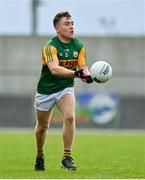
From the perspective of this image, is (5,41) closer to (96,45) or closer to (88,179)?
(96,45)

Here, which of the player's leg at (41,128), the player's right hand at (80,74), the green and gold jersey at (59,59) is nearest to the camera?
the player's right hand at (80,74)

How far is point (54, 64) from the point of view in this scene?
12.2 m

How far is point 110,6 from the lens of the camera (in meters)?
46.0

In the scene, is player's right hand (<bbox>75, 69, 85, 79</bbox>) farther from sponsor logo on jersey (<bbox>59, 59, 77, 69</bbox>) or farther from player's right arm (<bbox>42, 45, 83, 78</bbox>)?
sponsor logo on jersey (<bbox>59, 59, 77, 69</bbox>)

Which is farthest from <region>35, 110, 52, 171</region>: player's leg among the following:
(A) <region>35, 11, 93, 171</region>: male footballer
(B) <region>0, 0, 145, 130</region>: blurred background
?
(B) <region>0, 0, 145, 130</region>: blurred background

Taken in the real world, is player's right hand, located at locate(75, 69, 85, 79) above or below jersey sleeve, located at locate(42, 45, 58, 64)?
below

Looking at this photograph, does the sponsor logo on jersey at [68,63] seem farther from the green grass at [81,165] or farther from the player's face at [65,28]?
the green grass at [81,165]

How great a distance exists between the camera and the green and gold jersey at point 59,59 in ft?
40.9

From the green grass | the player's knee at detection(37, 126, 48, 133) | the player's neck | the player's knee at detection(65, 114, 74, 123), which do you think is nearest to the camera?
the green grass

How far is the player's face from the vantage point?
41.1 ft

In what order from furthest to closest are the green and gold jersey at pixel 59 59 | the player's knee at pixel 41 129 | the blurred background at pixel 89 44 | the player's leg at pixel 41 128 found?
the blurred background at pixel 89 44 < the player's knee at pixel 41 129 < the player's leg at pixel 41 128 < the green and gold jersey at pixel 59 59

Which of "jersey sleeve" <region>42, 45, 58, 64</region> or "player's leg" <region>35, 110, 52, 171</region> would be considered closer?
"jersey sleeve" <region>42, 45, 58, 64</region>

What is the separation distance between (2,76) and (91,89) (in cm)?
511

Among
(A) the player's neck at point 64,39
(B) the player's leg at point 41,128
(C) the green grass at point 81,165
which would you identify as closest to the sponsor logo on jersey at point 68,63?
(A) the player's neck at point 64,39
